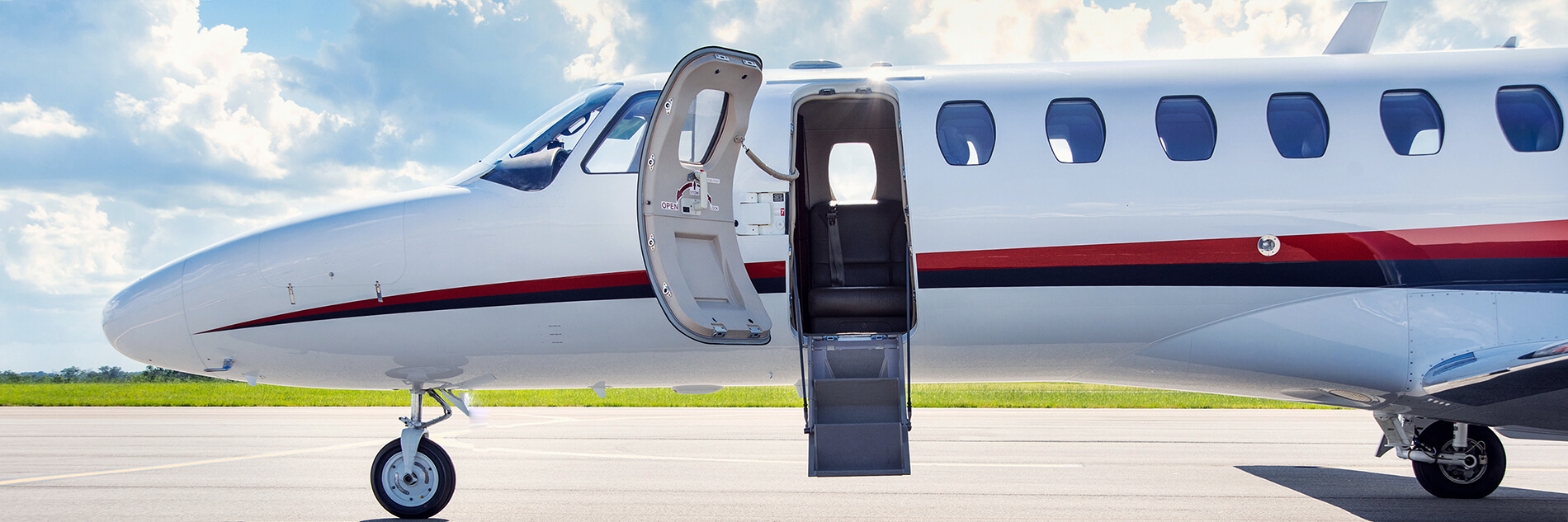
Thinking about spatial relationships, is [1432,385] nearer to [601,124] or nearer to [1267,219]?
[1267,219]

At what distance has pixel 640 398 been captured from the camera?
20.1 meters

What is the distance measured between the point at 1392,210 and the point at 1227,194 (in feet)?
3.04

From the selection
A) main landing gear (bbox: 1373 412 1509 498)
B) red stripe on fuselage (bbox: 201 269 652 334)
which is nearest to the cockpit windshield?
red stripe on fuselage (bbox: 201 269 652 334)

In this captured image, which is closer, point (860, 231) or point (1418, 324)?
point (1418, 324)

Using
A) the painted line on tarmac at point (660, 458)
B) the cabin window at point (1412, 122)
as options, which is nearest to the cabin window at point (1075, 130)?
the cabin window at point (1412, 122)

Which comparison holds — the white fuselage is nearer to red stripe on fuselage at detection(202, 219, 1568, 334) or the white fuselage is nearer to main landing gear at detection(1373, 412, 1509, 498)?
red stripe on fuselage at detection(202, 219, 1568, 334)

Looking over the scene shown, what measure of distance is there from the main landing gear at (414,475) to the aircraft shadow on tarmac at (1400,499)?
20.2 ft

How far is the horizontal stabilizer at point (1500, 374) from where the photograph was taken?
4.23 m

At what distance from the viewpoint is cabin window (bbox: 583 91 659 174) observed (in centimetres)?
487

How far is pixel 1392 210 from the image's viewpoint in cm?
476

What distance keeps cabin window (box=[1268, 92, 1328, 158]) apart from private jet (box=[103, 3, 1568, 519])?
0.6 inches

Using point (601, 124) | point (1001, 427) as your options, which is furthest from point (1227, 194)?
point (1001, 427)

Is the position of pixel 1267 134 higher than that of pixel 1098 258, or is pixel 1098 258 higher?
pixel 1267 134

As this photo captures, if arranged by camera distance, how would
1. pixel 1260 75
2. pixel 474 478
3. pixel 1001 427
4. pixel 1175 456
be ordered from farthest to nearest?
1. pixel 1001 427
2. pixel 1175 456
3. pixel 474 478
4. pixel 1260 75
